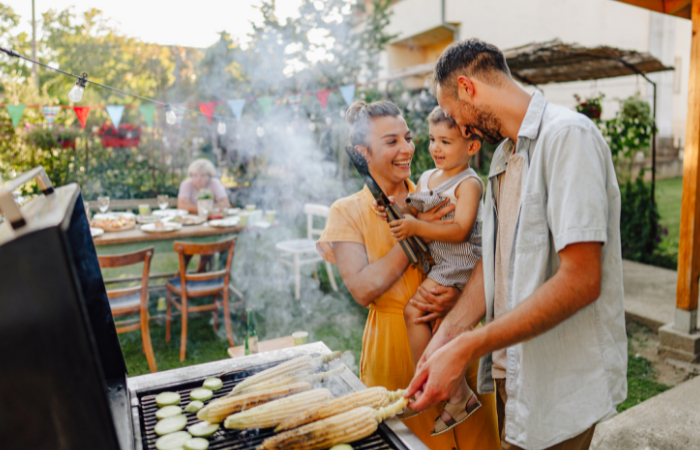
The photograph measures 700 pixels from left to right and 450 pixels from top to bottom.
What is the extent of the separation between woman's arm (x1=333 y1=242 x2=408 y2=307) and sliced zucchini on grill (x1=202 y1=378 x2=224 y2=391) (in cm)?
73

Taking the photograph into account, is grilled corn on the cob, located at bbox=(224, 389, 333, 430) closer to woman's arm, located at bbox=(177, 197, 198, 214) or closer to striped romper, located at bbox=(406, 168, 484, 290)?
striped romper, located at bbox=(406, 168, 484, 290)

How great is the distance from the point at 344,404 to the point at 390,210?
3.24 feet

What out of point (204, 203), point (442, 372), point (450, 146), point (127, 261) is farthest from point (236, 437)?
point (204, 203)

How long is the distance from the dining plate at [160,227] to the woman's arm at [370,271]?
13.9ft

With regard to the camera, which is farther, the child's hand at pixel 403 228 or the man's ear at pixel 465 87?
the child's hand at pixel 403 228

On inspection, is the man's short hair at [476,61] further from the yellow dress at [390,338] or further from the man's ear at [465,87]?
the yellow dress at [390,338]

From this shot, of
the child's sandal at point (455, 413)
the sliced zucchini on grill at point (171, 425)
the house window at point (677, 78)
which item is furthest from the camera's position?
the house window at point (677, 78)

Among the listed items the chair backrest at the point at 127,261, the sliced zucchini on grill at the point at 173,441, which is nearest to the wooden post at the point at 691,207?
the sliced zucchini on grill at the point at 173,441

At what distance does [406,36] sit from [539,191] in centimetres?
1588

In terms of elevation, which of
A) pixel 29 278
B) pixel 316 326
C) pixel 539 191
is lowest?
pixel 316 326

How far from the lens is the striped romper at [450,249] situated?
2260mm

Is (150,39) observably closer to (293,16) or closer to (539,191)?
(293,16)

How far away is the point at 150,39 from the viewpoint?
48.8 ft

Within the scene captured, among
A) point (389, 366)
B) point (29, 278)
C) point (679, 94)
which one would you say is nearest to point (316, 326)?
point (389, 366)
